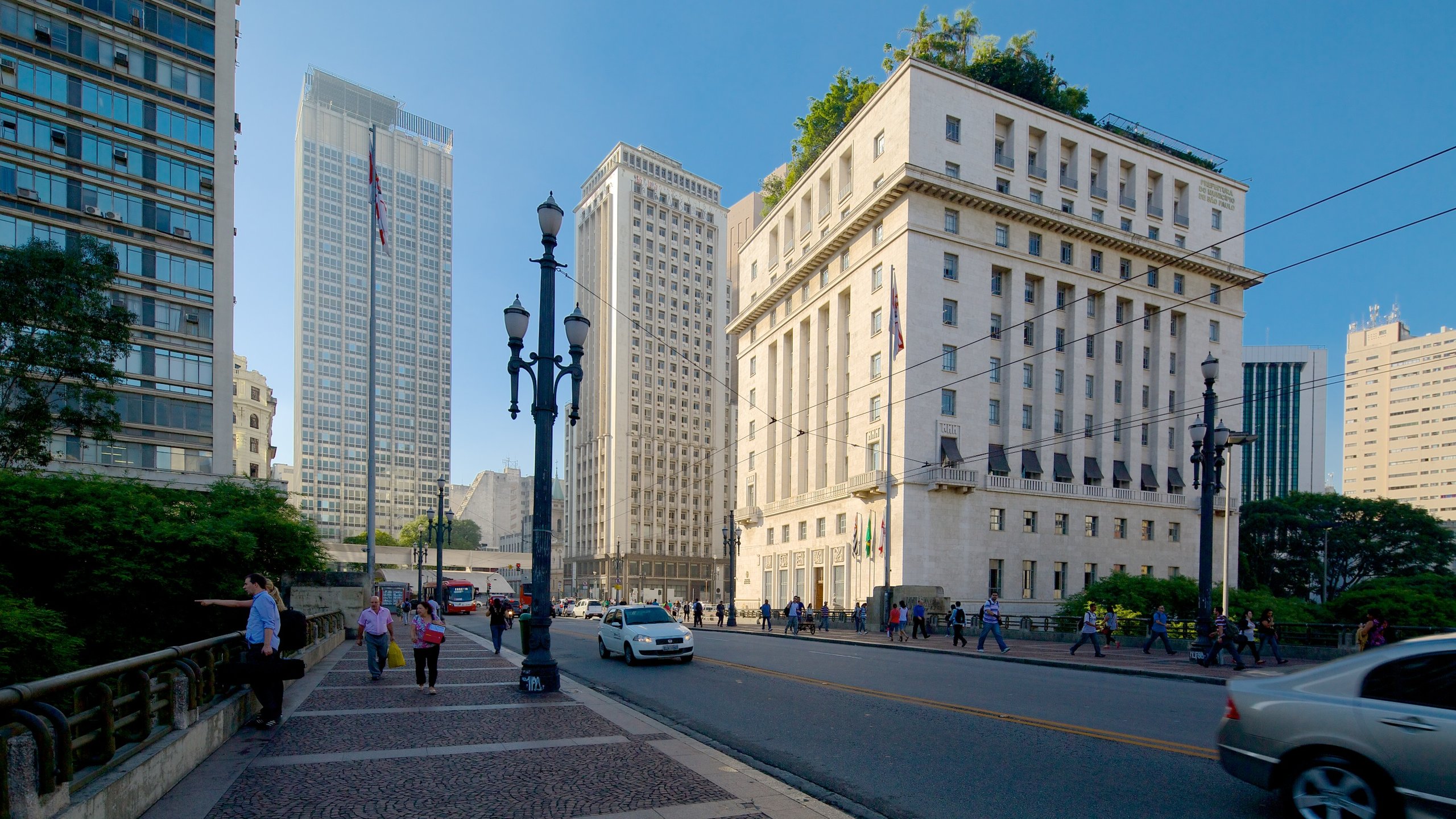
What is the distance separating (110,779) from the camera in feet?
18.5

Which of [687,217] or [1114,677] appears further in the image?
[687,217]

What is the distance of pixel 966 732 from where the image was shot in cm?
966

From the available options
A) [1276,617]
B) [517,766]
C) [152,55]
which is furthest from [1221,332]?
[152,55]

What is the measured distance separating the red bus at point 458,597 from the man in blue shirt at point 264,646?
5786 cm

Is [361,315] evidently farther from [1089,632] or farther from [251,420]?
[1089,632]

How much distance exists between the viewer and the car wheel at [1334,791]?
519cm

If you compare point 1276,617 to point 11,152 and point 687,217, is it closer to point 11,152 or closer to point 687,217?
point 11,152

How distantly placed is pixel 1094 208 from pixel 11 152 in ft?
202

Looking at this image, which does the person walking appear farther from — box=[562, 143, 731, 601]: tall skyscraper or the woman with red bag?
box=[562, 143, 731, 601]: tall skyscraper

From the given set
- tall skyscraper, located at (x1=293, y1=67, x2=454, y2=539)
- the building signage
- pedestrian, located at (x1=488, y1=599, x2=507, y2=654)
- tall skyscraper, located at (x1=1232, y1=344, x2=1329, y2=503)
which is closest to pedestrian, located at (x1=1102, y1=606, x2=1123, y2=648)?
pedestrian, located at (x1=488, y1=599, x2=507, y2=654)

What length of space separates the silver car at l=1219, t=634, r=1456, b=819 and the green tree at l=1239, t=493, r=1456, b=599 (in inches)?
3024

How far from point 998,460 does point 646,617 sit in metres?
34.4

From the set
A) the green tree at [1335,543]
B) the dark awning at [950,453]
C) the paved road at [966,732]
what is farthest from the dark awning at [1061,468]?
the paved road at [966,732]

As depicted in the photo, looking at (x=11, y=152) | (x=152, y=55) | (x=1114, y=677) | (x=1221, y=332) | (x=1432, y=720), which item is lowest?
(x=1114, y=677)
